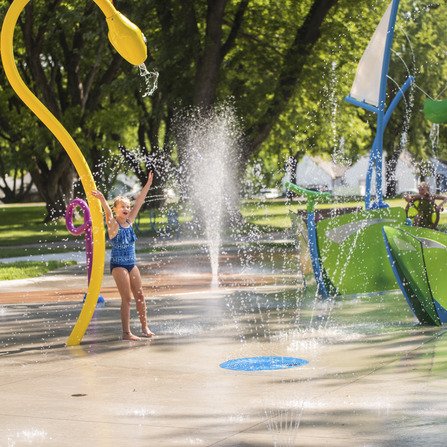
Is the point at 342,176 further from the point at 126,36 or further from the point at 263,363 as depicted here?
the point at 263,363

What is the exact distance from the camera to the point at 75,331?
33.8 ft

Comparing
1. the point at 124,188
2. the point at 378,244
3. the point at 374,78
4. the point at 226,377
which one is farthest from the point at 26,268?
the point at 124,188

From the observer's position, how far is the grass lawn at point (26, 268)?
18578 millimetres

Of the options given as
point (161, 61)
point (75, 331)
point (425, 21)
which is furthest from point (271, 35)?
point (75, 331)

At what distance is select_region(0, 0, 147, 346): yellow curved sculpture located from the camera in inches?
386

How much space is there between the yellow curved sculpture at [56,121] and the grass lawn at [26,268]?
7.86 meters

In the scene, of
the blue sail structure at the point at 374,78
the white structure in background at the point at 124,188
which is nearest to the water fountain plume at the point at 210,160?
the blue sail structure at the point at 374,78

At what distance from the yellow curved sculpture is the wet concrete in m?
0.34

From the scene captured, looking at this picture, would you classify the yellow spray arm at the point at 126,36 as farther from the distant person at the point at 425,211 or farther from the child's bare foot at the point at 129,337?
the distant person at the point at 425,211

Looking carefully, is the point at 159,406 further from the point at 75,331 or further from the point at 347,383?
the point at 75,331

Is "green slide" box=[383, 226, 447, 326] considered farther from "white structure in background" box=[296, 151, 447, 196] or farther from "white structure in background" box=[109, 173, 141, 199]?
"white structure in background" box=[296, 151, 447, 196]

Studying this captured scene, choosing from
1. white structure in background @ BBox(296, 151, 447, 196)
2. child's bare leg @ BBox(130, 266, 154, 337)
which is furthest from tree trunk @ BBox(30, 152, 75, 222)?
white structure in background @ BBox(296, 151, 447, 196)

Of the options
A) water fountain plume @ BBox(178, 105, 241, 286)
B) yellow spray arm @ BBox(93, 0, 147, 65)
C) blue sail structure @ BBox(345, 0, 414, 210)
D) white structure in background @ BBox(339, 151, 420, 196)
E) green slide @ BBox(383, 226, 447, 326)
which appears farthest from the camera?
white structure in background @ BBox(339, 151, 420, 196)

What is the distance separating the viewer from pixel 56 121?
1039 centimetres
